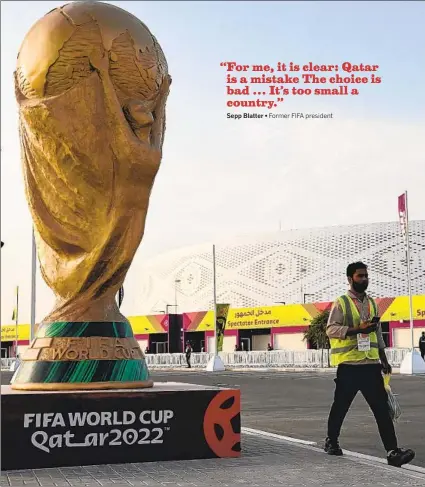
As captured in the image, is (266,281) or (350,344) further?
(266,281)

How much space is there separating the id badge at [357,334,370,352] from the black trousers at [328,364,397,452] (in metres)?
0.15

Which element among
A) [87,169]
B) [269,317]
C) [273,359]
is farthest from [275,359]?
[87,169]

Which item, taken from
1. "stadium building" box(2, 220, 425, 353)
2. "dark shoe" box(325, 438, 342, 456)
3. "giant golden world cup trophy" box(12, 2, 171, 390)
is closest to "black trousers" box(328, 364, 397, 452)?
"dark shoe" box(325, 438, 342, 456)

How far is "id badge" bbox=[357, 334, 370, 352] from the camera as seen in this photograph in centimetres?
628

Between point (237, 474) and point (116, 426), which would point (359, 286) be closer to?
point (237, 474)

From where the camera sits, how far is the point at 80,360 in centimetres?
658

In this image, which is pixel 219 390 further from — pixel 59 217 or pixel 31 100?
pixel 31 100

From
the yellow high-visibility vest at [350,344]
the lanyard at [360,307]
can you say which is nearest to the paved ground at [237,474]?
the yellow high-visibility vest at [350,344]

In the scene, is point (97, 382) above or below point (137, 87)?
below

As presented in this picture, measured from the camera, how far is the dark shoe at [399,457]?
5.93 m

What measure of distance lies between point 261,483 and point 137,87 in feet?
12.1

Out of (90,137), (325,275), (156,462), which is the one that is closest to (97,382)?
(156,462)

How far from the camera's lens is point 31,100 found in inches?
263

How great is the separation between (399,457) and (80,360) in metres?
2.85
